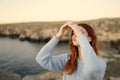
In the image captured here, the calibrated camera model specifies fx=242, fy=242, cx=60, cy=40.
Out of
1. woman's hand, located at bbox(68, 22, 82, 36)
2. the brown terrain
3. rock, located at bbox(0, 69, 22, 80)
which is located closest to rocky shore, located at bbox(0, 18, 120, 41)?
the brown terrain

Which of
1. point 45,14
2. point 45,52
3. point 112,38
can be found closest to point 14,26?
point 45,14

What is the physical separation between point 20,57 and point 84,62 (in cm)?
157

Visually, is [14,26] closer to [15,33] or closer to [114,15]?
[15,33]

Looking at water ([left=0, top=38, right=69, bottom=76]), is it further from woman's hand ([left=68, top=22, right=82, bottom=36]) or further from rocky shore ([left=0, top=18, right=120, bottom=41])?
woman's hand ([left=68, top=22, right=82, bottom=36])

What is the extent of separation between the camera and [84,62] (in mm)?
725

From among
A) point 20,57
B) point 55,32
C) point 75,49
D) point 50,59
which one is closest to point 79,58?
point 75,49

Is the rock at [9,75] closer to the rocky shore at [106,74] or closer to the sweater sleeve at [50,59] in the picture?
the rocky shore at [106,74]

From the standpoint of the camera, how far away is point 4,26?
7.62 ft

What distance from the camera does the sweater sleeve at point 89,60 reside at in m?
0.71

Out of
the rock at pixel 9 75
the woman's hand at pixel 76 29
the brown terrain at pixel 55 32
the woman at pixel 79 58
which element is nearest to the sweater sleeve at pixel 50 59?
the woman at pixel 79 58

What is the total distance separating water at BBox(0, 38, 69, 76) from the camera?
2197mm

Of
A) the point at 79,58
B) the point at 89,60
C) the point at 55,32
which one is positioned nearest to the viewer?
the point at 89,60

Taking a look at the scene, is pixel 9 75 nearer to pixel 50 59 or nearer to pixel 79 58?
pixel 50 59

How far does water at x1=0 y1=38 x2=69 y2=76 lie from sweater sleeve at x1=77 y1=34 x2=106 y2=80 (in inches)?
58.0
